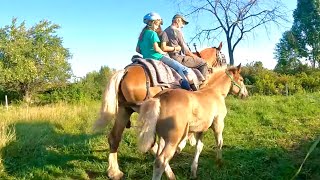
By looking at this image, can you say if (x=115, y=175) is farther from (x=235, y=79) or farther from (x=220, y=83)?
(x=235, y=79)

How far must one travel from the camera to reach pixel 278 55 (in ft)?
116

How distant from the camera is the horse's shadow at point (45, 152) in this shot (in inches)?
250

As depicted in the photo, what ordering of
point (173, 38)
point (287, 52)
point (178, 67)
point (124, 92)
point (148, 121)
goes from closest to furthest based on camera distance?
point (148, 121) < point (124, 92) < point (178, 67) < point (173, 38) < point (287, 52)

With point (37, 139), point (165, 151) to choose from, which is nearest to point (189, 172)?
point (165, 151)

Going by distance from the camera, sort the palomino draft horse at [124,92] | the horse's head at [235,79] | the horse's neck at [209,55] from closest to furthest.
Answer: the palomino draft horse at [124,92], the horse's head at [235,79], the horse's neck at [209,55]

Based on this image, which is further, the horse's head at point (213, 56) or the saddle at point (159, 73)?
the horse's head at point (213, 56)

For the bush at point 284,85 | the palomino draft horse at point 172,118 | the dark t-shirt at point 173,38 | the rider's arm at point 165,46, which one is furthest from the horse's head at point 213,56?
the bush at point 284,85

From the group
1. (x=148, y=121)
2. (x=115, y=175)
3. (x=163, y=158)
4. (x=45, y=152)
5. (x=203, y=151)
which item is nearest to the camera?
(x=148, y=121)

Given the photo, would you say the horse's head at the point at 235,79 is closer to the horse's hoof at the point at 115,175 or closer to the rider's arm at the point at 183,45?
the rider's arm at the point at 183,45

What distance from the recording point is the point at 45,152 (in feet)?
22.9

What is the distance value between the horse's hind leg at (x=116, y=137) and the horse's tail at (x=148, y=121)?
125 cm

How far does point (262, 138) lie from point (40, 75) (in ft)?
105

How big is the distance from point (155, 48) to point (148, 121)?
176 centimetres

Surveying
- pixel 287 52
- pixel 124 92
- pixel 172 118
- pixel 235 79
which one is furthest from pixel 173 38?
pixel 287 52
